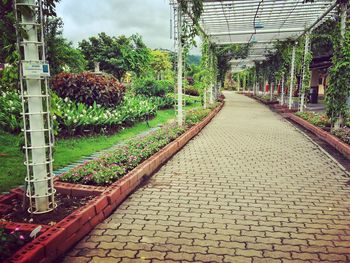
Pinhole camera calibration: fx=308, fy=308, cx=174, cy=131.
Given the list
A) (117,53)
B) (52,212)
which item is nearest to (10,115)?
(52,212)

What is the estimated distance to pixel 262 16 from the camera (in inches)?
467

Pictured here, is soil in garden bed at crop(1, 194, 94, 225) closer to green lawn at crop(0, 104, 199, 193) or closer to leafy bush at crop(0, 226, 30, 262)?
leafy bush at crop(0, 226, 30, 262)

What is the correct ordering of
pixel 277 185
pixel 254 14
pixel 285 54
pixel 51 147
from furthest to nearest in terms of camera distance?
pixel 285 54, pixel 254 14, pixel 277 185, pixel 51 147

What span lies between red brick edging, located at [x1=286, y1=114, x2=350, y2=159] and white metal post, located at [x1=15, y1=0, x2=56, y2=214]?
6124mm

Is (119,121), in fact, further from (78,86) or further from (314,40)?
(314,40)

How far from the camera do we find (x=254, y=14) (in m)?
11.6

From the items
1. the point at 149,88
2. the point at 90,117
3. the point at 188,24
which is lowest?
the point at 90,117

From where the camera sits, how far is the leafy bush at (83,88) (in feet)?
32.5

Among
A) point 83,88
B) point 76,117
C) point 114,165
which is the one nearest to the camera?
point 114,165

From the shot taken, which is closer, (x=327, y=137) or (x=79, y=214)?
(x=79, y=214)

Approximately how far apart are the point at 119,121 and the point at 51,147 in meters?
5.88

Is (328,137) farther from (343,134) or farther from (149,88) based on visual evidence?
(149,88)

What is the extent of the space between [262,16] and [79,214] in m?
11.0

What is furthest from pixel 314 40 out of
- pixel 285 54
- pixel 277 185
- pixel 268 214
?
pixel 268 214
